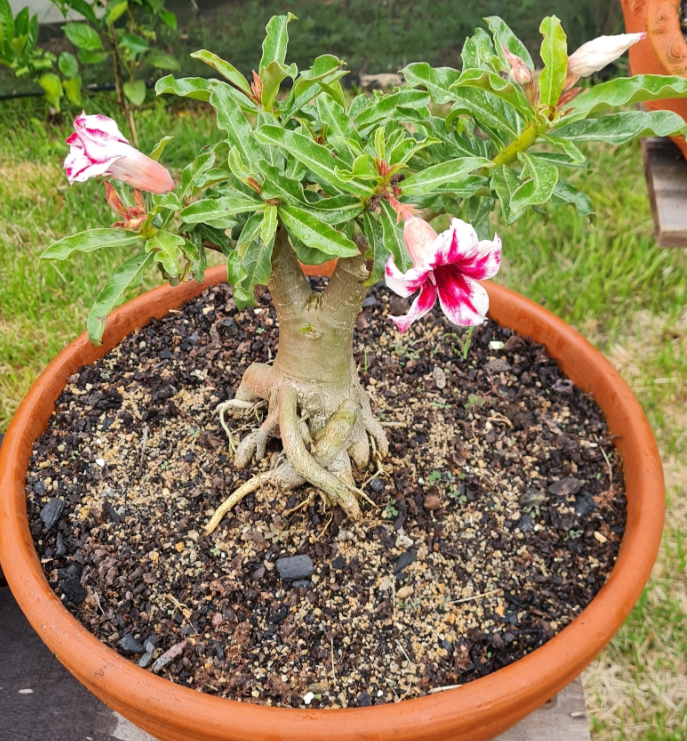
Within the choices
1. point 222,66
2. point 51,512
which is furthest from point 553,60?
point 51,512

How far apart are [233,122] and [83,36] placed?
83.6 inches

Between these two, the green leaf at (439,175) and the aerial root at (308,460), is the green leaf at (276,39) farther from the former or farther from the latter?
the aerial root at (308,460)

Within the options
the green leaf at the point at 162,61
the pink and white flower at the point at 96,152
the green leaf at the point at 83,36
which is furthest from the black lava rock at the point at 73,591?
the green leaf at the point at 162,61

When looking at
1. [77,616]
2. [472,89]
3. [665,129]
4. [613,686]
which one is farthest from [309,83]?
[613,686]

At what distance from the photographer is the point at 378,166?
3.13 feet

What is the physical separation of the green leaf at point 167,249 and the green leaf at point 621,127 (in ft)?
1.81

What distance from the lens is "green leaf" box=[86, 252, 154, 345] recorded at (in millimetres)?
1038

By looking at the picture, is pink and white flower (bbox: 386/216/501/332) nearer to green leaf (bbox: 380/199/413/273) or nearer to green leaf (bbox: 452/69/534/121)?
green leaf (bbox: 380/199/413/273)

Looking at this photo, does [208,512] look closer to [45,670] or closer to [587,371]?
[45,670]

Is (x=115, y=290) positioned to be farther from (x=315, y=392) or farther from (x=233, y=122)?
(x=315, y=392)

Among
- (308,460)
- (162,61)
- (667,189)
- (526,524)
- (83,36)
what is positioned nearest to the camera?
(308,460)

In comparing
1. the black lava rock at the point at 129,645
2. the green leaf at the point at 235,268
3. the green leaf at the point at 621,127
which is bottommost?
the black lava rock at the point at 129,645

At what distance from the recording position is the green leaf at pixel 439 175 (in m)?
0.94

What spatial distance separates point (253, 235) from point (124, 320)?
0.89 meters
